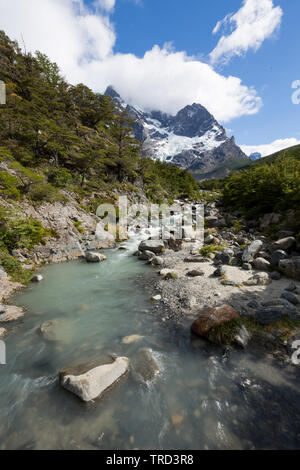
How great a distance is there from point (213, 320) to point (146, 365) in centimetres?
227

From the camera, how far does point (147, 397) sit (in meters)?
3.65

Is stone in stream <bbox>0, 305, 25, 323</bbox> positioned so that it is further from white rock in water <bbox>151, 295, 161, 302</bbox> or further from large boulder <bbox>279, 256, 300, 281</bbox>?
large boulder <bbox>279, 256, 300, 281</bbox>

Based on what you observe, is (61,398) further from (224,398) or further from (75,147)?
(75,147)

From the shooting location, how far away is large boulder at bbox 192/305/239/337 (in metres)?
5.09

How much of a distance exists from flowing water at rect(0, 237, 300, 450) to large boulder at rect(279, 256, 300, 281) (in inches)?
200

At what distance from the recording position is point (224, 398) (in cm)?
355

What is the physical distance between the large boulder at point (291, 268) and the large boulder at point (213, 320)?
4.36 meters

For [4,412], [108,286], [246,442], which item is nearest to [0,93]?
[108,286]

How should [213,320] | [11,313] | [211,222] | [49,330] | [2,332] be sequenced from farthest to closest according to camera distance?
[211,222] < [11,313] < [49,330] < [2,332] < [213,320]

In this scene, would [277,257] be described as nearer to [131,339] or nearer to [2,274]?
[131,339]

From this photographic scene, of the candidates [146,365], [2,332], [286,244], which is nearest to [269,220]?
[286,244]

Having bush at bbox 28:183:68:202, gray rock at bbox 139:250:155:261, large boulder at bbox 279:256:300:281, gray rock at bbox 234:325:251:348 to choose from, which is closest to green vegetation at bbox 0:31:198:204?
bush at bbox 28:183:68:202

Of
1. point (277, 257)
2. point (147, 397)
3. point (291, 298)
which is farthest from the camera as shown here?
point (277, 257)

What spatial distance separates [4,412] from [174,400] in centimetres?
345
